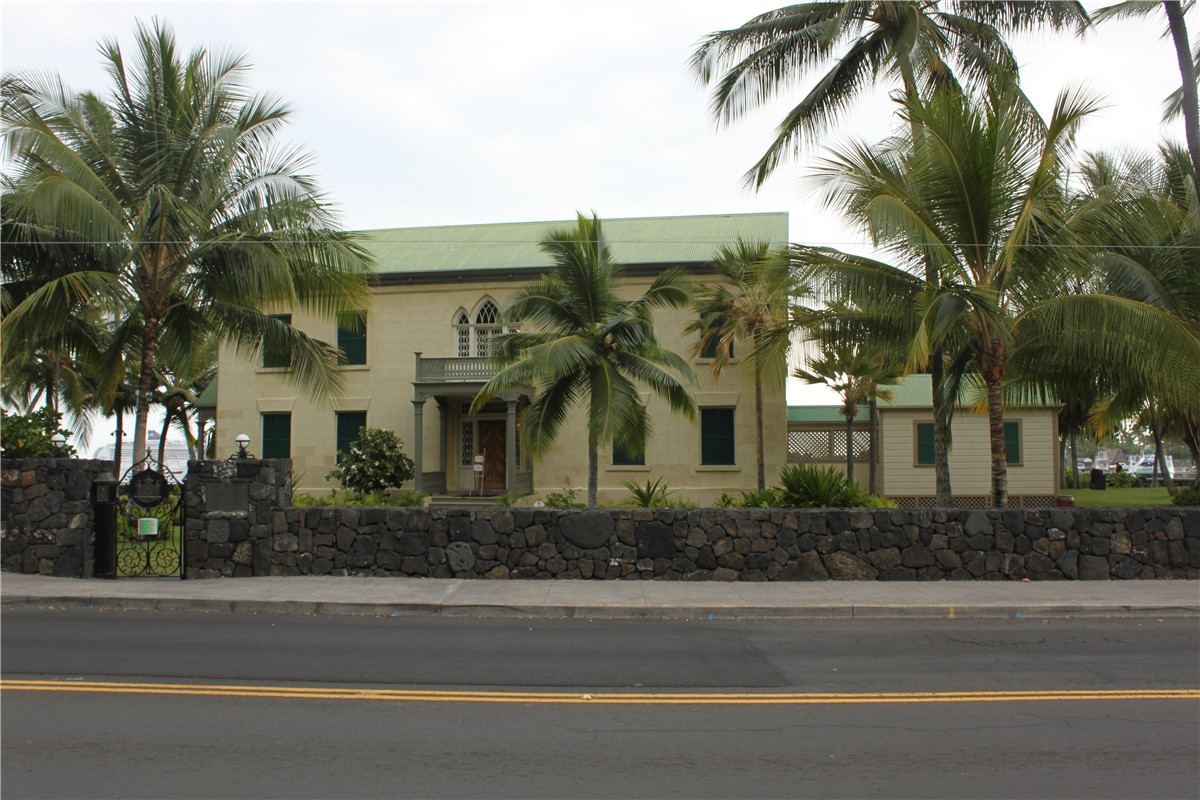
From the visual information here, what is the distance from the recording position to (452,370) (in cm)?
2458

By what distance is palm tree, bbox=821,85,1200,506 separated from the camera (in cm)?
1188

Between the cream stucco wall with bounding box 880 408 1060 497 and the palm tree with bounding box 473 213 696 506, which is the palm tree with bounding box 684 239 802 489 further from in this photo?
the cream stucco wall with bounding box 880 408 1060 497

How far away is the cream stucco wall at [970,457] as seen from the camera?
2469 centimetres

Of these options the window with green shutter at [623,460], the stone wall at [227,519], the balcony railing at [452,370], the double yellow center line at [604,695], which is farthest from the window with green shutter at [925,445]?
the stone wall at [227,519]

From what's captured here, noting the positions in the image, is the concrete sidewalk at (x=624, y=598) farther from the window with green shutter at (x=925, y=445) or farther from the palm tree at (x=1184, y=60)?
the window with green shutter at (x=925, y=445)

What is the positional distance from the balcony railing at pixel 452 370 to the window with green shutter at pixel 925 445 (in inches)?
502

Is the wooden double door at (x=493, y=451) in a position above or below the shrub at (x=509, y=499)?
above

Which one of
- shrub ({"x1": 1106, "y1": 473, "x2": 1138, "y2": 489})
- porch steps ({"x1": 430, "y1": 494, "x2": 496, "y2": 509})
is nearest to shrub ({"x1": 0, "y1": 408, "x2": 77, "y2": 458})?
porch steps ({"x1": 430, "y1": 494, "x2": 496, "y2": 509})

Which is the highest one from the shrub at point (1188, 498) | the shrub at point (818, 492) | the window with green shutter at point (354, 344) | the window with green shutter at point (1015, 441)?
the window with green shutter at point (354, 344)

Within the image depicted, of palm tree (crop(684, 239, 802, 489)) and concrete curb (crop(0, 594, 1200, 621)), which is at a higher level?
palm tree (crop(684, 239, 802, 489))

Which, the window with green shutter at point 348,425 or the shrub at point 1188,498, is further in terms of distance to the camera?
the window with green shutter at point 348,425

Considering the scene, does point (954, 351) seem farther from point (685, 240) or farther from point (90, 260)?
point (90, 260)

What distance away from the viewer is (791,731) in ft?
18.6

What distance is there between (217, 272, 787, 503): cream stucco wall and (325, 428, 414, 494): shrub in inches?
38.2
